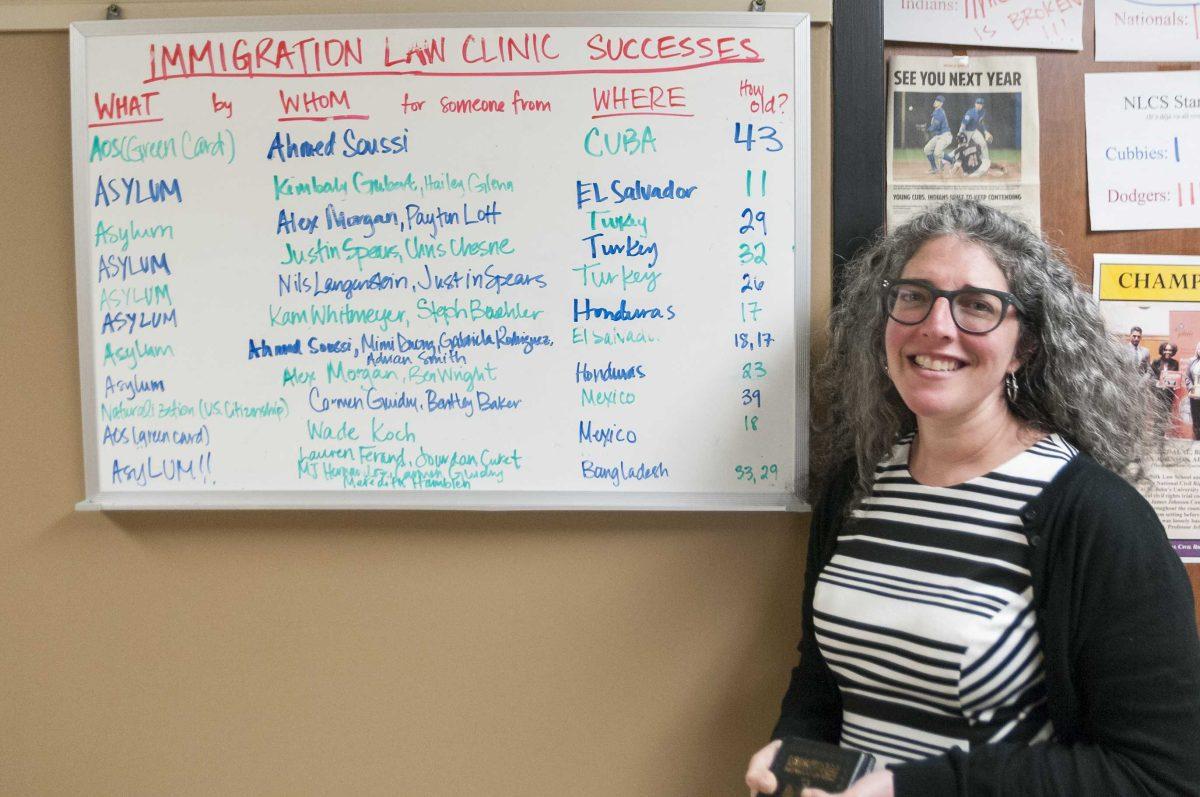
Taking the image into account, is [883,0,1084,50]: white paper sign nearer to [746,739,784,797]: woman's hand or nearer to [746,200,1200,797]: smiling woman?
[746,200,1200,797]: smiling woman

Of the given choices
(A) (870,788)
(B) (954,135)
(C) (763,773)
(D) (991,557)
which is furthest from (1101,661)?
(B) (954,135)

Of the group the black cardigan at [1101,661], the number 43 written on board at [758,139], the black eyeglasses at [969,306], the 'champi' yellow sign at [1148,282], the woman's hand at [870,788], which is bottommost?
the woman's hand at [870,788]

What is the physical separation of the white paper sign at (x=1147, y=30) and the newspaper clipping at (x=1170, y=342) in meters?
0.36

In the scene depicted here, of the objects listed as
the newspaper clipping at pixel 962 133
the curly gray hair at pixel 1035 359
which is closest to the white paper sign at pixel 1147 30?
the newspaper clipping at pixel 962 133

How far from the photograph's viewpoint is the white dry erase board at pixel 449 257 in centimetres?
133

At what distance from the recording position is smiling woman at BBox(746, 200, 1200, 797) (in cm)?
94

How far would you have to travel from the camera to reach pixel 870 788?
100 cm

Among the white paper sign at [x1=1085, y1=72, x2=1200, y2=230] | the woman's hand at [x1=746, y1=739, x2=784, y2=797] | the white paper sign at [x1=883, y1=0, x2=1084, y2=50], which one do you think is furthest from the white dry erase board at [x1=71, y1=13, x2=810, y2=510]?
the white paper sign at [x1=1085, y1=72, x2=1200, y2=230]

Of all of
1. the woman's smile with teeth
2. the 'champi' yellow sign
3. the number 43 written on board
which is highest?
the number 43 written on board

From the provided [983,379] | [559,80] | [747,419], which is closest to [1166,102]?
[983,379]

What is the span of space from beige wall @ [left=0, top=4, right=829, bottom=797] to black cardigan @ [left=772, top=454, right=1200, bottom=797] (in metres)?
0.45

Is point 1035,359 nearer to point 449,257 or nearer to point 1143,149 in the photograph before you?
point 1143,149

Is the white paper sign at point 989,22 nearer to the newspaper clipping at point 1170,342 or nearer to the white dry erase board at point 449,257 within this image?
the white dry erase board at point 449,257

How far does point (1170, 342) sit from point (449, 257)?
1282 mm
